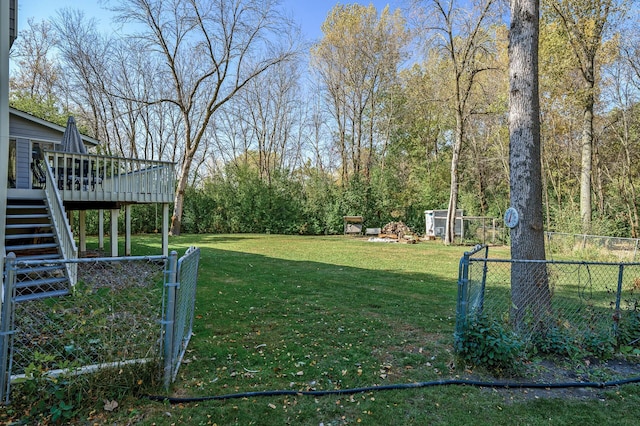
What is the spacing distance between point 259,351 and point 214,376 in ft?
1.98

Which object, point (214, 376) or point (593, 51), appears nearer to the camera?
point (214, 376)

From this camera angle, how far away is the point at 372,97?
21.7 m

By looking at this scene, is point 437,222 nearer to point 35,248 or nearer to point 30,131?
point 35,248

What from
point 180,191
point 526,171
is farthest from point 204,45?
point 526,171

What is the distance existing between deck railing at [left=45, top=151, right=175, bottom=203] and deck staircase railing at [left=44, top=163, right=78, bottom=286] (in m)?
0.31

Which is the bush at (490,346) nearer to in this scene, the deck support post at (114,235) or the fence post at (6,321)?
the fence post at (6,321)

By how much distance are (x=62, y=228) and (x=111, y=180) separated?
1.81m

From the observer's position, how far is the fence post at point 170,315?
2.59m

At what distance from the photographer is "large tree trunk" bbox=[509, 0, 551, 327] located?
12.2 feet

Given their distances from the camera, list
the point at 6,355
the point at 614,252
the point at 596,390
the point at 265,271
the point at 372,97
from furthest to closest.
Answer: the point at 372,97 → the point at 614,252 → the point at 265,271 → the point at 596,390 → the point at 6,355

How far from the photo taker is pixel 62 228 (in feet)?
18.4

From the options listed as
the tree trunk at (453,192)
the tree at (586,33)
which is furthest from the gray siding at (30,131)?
the tree at (586,33)

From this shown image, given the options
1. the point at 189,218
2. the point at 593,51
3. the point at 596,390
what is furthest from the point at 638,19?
the point at 189,218

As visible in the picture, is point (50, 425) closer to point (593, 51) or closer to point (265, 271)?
point (265, 271)
